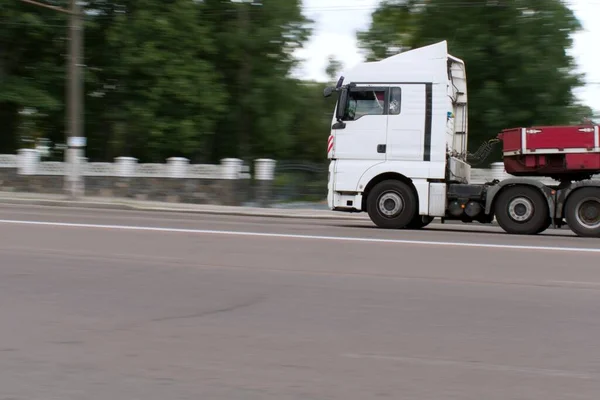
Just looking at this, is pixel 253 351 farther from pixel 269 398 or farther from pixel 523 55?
pixel 523 55

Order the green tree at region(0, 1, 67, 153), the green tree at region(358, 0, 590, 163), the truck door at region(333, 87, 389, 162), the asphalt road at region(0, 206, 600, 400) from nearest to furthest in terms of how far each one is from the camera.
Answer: the asphalt road at region(0, 206, 600, 400) < the truck door at region(333, 87, 389, 162) < the green tree at region(358, 0, 590, 163) < the green tree at region(0, 1, 67, 153)

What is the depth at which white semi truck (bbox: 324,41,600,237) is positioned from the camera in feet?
49.4

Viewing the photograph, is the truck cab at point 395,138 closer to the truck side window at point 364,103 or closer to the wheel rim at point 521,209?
Answer: the truck side window at point 364,103

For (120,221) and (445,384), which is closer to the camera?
(445,384)

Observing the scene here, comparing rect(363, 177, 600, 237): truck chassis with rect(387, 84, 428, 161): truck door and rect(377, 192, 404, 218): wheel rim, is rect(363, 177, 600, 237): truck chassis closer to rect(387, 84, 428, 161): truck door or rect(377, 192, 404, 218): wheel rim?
rect(377, 192, 404, 218): wheel rim

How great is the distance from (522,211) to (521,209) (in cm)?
4

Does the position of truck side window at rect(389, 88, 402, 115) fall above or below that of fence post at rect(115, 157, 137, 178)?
above

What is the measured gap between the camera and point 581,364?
5.32 meters

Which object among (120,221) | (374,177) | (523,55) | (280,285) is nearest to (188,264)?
(280,285)

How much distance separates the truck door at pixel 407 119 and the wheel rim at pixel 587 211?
9.95ft

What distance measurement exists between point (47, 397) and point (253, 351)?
1.49m

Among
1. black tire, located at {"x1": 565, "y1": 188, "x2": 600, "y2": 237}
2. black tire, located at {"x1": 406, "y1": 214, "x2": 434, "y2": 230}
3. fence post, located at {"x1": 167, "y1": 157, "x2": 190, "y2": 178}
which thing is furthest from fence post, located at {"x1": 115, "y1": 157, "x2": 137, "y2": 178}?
black tire, located at {"x1": 565, "y1": 188, "x2": 600, "y2": 237}

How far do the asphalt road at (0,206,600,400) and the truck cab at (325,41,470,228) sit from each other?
4327mm

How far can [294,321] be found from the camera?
6453 millimetres
